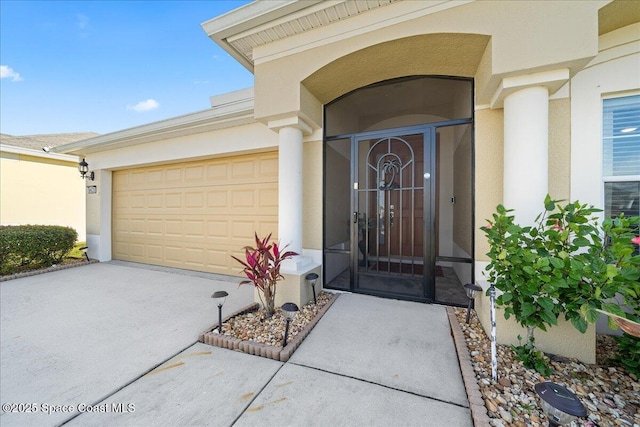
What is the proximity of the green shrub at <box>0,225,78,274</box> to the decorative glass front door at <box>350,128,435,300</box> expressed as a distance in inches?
283

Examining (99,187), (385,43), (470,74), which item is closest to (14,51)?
(99,187)

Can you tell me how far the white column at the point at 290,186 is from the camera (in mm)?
3254

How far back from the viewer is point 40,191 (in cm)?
838

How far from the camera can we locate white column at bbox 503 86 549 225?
7.01 ft

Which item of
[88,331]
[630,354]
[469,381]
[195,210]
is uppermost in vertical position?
[195,210]

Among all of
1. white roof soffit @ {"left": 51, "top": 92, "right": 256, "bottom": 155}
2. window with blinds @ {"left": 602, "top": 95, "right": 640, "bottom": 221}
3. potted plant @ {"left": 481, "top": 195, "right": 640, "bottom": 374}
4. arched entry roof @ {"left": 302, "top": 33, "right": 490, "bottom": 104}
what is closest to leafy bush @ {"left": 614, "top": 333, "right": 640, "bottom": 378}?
potted plant @ {"left": 481, "top": 195, "right": 640, "bottom": 374}

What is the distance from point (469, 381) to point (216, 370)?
2039 millimetres

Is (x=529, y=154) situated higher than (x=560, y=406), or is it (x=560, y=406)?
(x=529, y=154)

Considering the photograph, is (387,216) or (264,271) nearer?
(264,271)

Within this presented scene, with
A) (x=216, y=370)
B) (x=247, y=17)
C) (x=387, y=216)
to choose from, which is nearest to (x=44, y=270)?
(x=216, y=370)

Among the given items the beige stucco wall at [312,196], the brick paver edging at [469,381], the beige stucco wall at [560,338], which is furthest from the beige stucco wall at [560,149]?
the beige stucco wall at [312,196]

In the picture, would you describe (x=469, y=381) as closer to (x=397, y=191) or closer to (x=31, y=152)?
(x=397, y=191)

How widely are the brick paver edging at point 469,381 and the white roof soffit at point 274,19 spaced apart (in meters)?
3.56

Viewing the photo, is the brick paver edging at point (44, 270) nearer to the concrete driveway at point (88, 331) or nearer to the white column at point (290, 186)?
the concrete driveway at point (88, 331)
